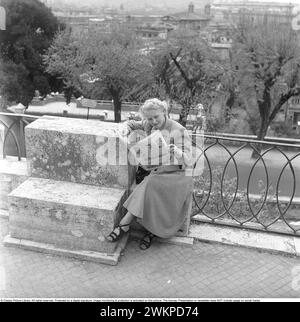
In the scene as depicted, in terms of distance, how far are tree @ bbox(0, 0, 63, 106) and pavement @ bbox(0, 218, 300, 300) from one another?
86.1 ft

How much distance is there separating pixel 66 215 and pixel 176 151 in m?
1.20

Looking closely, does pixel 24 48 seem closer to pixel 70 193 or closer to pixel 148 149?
pixel 70 193

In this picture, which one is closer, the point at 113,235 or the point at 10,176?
the point at 113,235

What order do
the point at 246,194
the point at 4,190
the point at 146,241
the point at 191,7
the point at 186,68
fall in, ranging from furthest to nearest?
the point at 191,7 → the point at 186,68 → the point at 246,194 → the point at 4,190 → the point at 146,241

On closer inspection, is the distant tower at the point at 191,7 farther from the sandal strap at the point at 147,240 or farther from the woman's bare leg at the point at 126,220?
the woman's bare leg at the point at 126,220

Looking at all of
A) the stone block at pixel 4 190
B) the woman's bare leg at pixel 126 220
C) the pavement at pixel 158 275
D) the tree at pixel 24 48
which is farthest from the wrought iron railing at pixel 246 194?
the tree at pixel 24 48

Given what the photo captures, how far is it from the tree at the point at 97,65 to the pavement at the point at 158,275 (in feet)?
84.6

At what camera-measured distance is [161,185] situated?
3.96 metres

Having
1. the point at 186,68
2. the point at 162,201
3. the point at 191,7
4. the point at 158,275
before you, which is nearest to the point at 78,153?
the point at 162,201

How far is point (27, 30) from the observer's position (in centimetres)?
2955

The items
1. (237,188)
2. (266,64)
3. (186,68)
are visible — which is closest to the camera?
(237,188)

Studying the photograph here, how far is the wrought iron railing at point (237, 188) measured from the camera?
4574 mm

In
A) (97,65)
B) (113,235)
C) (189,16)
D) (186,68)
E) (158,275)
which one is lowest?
(158,275)
